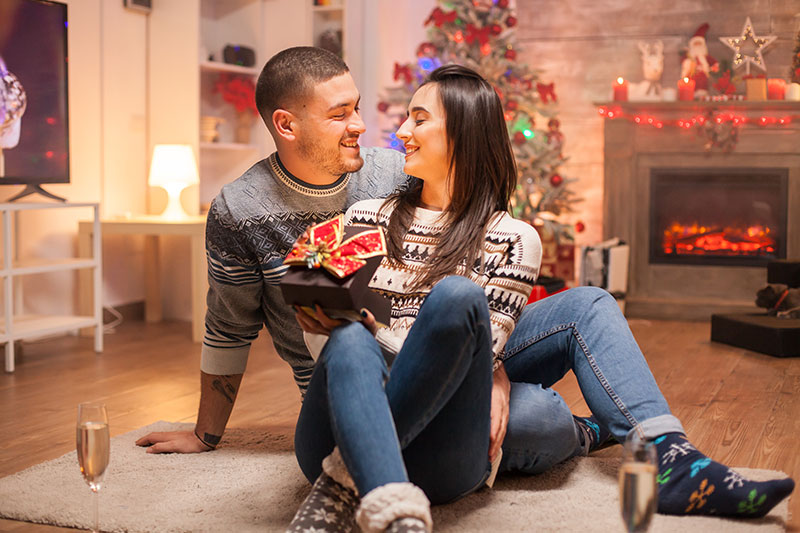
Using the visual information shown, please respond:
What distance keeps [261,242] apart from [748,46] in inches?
165

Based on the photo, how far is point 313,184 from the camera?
218cm

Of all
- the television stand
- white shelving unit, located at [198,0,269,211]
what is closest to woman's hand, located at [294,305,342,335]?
the television stand

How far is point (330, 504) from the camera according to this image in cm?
163

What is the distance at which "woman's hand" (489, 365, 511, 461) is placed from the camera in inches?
70.9

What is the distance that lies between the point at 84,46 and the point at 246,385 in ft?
7.40

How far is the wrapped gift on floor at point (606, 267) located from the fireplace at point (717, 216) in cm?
39

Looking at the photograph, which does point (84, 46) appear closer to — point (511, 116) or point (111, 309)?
point (111, 309)

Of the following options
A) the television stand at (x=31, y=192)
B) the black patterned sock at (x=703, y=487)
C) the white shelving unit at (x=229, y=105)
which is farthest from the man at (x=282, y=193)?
the white shelving unit at (x=229, y=105)

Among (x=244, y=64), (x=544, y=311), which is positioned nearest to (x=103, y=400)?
(x=544, y=311)

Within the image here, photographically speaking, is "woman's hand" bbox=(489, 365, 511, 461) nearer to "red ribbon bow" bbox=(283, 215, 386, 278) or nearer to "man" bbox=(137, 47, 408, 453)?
"red ribbon bow" bbox=(283, 215, 386, 278)

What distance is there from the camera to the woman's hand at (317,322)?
1.62m

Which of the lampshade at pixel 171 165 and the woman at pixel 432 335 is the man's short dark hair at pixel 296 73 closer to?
the woman at pixel 432 335

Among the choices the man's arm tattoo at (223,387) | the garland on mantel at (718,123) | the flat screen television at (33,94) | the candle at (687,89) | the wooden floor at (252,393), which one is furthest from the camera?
the candle at (687,89)

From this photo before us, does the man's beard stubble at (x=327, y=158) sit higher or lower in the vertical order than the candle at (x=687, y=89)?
lower
